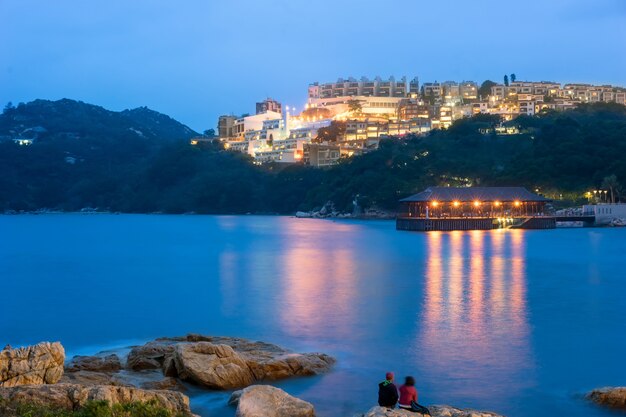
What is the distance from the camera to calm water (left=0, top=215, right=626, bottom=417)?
49.9 feet

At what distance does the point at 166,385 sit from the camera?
1376cm

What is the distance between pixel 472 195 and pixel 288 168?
46.9 meters

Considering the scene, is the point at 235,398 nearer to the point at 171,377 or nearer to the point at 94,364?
the point at 171,377

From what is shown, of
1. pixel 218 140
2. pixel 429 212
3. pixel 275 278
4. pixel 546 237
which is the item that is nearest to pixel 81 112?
pixel 218 140

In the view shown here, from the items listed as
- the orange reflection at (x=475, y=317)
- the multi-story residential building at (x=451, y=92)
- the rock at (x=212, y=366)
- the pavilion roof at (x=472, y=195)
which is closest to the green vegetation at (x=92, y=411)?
the rock at (x=212, y=366)

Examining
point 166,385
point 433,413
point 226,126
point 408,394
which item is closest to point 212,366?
point 166,385

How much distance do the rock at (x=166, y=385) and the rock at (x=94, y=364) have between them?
5.36 feet

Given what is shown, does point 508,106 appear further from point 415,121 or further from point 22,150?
point 22,150

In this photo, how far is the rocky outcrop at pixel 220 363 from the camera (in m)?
14.1

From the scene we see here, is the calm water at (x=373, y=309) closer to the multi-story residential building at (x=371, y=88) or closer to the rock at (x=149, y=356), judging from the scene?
the rock at (x=149, y=356)

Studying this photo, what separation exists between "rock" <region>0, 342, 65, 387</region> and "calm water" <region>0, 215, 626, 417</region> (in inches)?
102

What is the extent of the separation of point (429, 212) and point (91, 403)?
194 ft

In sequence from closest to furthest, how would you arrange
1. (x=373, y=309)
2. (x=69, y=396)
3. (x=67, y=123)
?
(x=69, y=396) < (x=373, y=309) < (x=67, y=123)

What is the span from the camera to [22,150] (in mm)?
141250
